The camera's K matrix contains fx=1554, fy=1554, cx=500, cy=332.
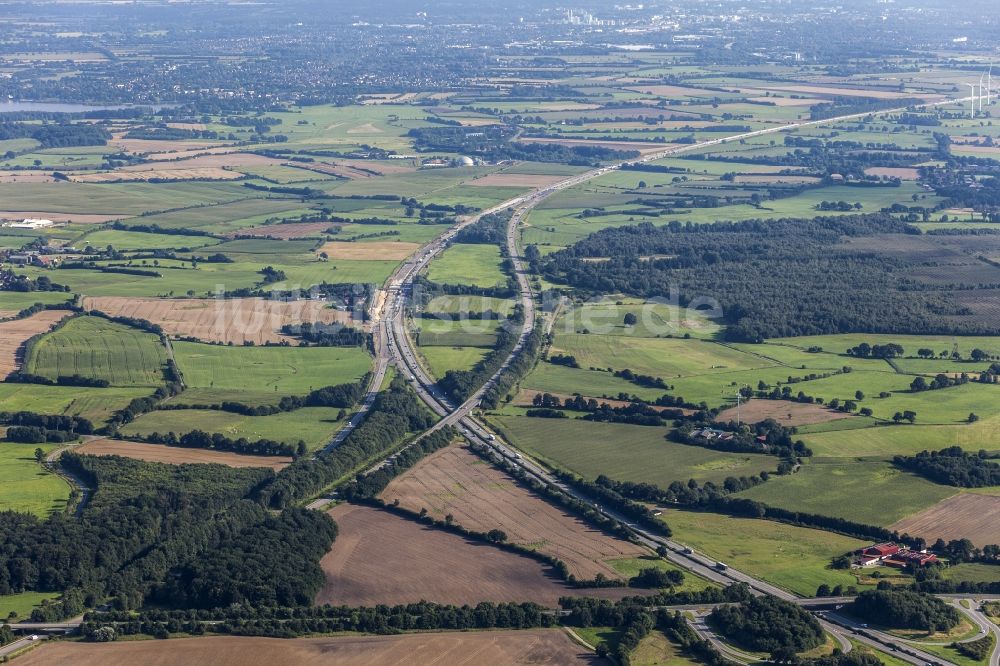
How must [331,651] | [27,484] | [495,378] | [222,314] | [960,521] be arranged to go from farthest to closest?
[222,314]
[495,378]
[27,484]
[960,521]
[331,651]

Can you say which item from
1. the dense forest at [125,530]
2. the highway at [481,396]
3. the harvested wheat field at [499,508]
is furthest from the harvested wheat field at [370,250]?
the dense forest at [125,530]

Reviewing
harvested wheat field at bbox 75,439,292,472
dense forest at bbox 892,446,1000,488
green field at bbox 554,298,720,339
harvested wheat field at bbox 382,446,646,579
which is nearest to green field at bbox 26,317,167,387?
harvested wheat field at bbox 75,439,292,472

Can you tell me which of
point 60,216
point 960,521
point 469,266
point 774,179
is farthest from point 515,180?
point 960,521

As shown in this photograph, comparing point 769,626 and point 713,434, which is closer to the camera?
point 769,626

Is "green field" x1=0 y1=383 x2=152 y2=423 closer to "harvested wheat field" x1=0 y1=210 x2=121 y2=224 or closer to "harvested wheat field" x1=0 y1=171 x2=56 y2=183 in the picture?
"harvested wheat field" x1=0 y1=210 x2=121 y2=224

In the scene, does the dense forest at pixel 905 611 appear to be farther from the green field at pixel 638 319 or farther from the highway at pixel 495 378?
the green field at pixel 638 319

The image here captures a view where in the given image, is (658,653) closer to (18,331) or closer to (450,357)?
(450,357)

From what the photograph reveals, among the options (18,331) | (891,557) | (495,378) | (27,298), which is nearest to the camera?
(891,557)
